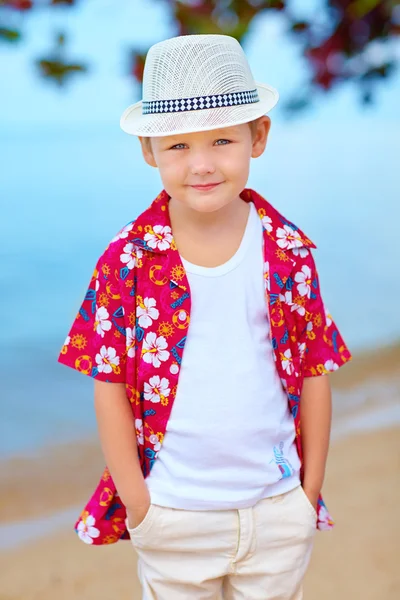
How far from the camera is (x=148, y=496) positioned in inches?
55.4

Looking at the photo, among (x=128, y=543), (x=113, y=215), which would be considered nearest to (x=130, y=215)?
(x=113, y=215)

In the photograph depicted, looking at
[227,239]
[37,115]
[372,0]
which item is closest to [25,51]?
[37,115]

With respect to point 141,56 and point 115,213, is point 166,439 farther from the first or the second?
point 115,213

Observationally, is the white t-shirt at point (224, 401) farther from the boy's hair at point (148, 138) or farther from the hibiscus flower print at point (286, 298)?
the boy's hair at point (148, 138)

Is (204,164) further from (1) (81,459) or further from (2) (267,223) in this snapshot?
(1) (81,459)

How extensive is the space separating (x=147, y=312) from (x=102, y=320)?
0.23ft

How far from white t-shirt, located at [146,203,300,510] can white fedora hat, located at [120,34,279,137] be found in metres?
0.21

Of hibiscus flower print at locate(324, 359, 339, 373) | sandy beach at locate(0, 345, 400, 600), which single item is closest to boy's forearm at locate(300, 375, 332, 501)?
hibiscus flower print at locate(324, 359, 339, 373)

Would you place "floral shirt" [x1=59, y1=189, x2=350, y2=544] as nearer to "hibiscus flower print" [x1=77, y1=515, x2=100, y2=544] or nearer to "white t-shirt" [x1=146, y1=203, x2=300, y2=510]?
"white t-shirt" [x1=146, y1=203, x2=300, y2=510]

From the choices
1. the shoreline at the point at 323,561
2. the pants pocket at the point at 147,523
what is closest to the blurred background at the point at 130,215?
the shoreline at the point at 323,561

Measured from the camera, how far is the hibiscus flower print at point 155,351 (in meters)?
1.38

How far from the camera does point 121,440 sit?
55.6 inches

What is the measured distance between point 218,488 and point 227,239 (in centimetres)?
38

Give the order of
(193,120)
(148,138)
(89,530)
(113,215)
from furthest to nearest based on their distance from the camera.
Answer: (113,215) < (89,530) < (148,138) < (193,120)
